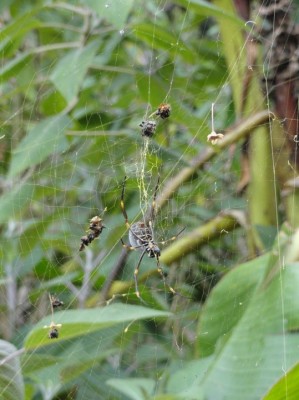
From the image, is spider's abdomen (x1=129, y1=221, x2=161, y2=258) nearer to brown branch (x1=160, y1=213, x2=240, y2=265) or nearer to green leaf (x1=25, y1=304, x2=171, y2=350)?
brown branch (x1=160, y1=213, x2=240, y2=265)

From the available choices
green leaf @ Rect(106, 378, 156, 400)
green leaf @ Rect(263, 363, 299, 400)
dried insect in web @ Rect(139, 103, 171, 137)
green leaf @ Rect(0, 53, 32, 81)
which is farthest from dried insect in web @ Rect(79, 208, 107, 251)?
green leaf @ Rect(263, 363, 299, 400)

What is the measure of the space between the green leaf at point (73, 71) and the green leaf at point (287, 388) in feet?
2.27

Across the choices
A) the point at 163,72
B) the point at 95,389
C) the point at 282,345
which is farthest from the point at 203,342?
the point at 163,72

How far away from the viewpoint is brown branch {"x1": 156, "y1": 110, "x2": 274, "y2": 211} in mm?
1324

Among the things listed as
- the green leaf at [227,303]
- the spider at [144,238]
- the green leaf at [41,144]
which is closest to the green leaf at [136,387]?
the green leaf at [227,303]

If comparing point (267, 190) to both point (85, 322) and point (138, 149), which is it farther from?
point (85, 322)

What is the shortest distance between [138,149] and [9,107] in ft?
2.11

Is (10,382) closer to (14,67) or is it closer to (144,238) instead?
(144,238)

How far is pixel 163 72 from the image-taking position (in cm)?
156

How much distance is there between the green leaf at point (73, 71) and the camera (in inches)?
49.9

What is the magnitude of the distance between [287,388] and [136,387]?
1.06 ft

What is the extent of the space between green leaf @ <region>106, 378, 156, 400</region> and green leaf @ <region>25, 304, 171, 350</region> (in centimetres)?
11

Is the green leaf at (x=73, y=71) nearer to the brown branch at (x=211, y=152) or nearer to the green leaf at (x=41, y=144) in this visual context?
the green leaf at (x=41, y=144)

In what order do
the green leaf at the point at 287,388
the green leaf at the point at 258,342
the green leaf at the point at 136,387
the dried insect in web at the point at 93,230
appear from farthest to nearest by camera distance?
the dried insect in web at the point at 93,230 → the green leaf at the point at 136,387 → the green leaf at the point at 258,342 → the green leaf at the point at 287,388
